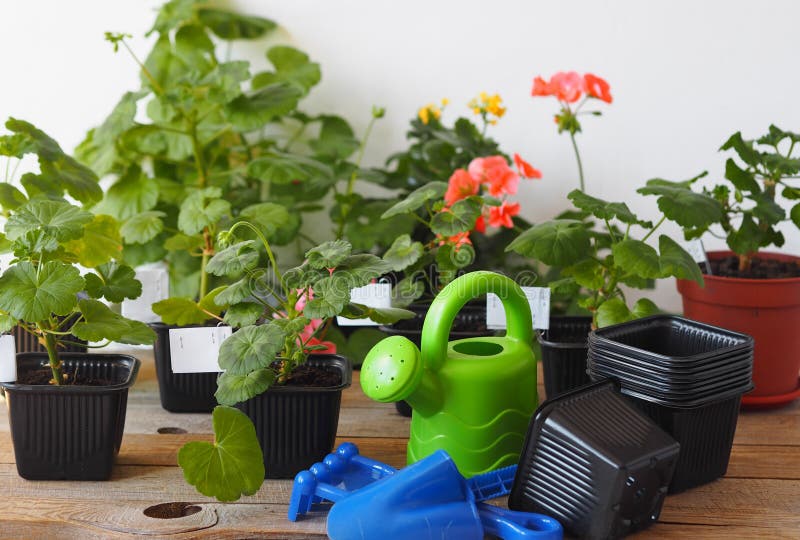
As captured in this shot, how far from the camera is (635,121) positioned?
75.4 inches

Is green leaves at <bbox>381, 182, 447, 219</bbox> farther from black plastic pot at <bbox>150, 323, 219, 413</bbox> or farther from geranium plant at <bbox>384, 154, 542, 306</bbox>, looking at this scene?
black plastic pot at <bbox>150, 323, 219, 413</bbox>

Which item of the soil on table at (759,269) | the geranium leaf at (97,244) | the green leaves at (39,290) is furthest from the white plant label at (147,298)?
the soil on table at (759,269)

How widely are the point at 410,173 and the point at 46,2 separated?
92 cm

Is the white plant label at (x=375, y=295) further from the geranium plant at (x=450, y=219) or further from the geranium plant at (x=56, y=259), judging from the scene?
the geranium plant at (x=56, y=259)

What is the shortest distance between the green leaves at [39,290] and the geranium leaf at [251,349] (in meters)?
0.21

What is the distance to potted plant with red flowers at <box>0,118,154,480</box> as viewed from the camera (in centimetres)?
113

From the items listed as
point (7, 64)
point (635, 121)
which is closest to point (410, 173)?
point (635, 121)

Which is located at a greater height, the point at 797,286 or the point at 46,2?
the point at 46,2

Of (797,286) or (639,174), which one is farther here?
(639,174)

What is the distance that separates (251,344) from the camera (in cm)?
113

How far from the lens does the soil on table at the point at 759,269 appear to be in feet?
5.13

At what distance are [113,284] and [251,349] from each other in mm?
319

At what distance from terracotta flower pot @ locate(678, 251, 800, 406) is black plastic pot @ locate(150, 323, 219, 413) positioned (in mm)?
879

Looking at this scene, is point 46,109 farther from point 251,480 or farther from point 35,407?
point 251,480
